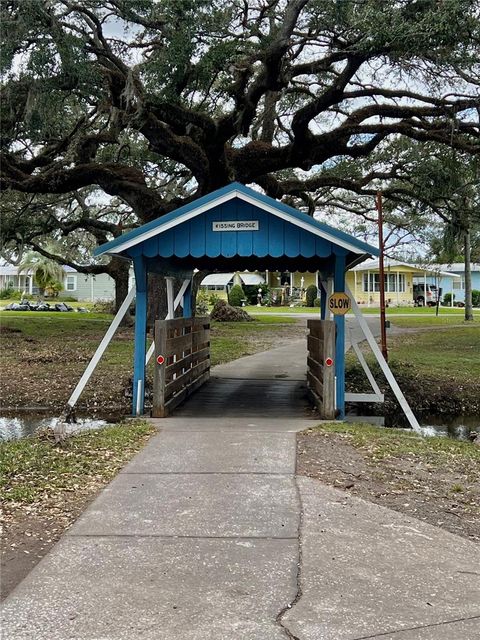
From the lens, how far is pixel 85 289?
66.6 metres

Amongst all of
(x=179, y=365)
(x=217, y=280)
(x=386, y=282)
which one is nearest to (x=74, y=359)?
(x=179, y=365)

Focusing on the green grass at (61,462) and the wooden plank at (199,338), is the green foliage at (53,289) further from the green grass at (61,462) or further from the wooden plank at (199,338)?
the green grass at (61,462)

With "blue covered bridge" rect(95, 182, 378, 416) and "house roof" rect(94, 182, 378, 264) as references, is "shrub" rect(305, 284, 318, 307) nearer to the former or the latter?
"blue covered bridge" rect(95, 182, 378, 416)

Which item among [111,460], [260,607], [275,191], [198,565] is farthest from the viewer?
[275,191]

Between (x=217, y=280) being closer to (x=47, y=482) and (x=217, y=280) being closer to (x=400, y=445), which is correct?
(x=400, y=445)

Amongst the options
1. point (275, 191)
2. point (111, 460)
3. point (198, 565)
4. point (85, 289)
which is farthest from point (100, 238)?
point (85, 289)

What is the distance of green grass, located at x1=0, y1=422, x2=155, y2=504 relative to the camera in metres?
5.41

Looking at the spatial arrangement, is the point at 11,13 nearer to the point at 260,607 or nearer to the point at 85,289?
the point at 260,607

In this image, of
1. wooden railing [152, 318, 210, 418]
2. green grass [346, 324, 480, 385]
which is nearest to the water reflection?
wooden railing [152, 318, 210, 418]

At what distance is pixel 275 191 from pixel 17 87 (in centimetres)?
849

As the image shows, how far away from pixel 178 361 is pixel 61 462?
426 centimetres

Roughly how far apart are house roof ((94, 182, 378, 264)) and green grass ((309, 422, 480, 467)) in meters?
2.42

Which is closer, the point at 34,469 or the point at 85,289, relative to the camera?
the point at 34,469

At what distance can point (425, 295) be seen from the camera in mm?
58906
